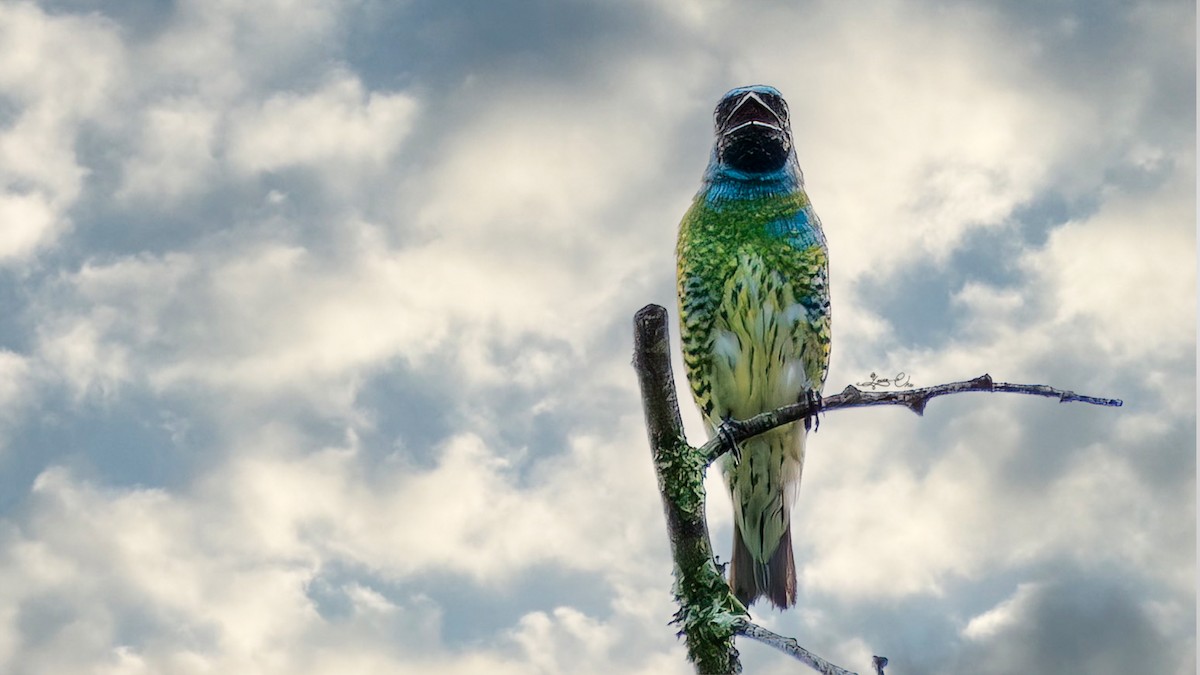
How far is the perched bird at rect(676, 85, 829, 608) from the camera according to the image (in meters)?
6.96

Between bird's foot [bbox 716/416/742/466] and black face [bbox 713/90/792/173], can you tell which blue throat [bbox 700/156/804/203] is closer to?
black face [bbox 713/90/792/173]

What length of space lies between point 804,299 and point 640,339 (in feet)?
7.48

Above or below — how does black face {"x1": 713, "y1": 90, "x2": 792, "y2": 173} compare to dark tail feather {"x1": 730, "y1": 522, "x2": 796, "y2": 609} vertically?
above

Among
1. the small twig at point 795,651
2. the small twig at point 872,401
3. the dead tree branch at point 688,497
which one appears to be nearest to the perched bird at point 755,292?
the small twig at point 872,401

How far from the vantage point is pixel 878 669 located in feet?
14.4

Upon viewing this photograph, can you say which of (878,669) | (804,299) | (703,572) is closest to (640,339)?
(703,572)

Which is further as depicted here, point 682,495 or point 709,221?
point 709,221

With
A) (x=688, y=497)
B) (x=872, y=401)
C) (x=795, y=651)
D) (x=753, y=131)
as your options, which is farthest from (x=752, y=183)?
(x=795, y=651)

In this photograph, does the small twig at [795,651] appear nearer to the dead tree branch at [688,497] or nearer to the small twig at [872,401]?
the dead tree branch at [688,497]

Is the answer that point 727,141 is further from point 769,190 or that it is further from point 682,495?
point 682,495

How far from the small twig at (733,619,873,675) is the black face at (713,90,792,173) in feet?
10.6

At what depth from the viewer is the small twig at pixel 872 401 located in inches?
187

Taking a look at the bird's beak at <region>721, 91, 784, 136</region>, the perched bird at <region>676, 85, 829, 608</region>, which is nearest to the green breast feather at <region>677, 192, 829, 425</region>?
the perched bird at <region>676, 85, 829, 608</region>

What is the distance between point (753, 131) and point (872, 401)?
2.16m
